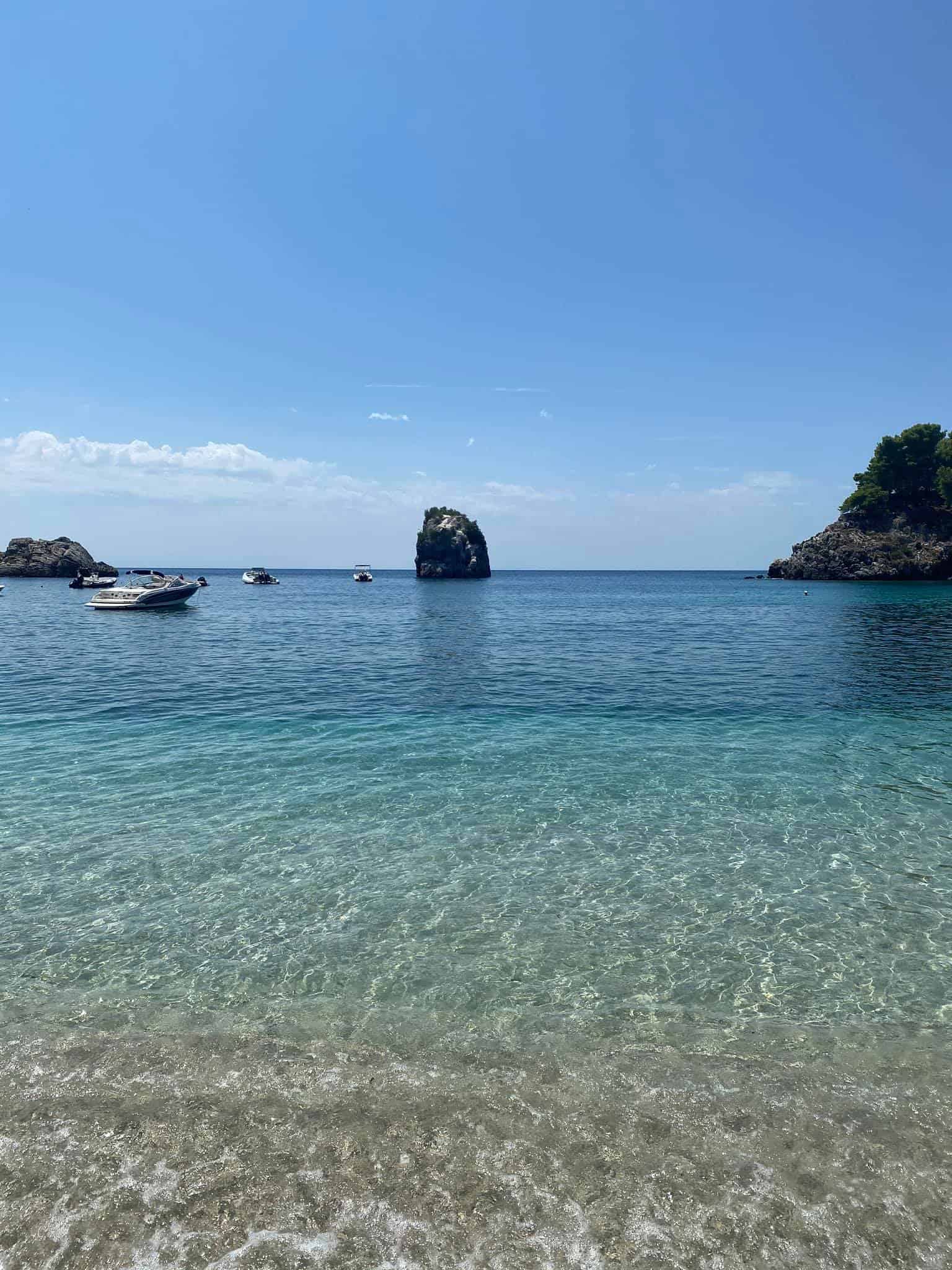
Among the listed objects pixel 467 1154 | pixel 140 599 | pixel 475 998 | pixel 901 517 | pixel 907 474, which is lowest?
pixel 475 998

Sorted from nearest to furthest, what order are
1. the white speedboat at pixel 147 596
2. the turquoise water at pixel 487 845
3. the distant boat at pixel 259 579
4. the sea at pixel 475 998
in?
1. the sea at pixel 475 998
2. the turquoise water at pixel 487 845
3. the white speedboat at pixel 147 596
4. the distant boat at pixel 259 579

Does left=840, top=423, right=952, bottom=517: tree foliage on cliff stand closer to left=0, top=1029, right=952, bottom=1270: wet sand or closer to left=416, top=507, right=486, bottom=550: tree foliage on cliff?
left=416, top=507, right=486, bottom=550: tree foliage on cliff

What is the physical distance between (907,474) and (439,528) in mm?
122099

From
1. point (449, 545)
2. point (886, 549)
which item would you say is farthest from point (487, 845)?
point (449, 545)

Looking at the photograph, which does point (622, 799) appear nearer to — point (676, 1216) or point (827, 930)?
point (827, 930)

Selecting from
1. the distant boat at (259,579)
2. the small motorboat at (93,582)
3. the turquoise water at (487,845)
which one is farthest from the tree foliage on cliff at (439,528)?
the turquoise water at (487,845)

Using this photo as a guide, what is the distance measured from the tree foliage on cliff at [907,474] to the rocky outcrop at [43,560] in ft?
690

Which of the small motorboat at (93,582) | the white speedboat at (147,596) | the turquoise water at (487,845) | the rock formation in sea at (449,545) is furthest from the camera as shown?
the rock formation in sea at (449,545)

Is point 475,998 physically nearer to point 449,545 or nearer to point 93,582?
point 93,582

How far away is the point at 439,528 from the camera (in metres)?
191

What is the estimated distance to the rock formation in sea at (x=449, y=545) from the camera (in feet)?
629

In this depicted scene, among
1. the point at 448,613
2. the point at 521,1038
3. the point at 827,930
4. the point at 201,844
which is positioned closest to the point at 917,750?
the point at 827,930

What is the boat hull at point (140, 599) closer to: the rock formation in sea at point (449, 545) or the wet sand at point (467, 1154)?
the wet sand at point (467, 1154)

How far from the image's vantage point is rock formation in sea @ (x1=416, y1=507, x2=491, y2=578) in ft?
629
